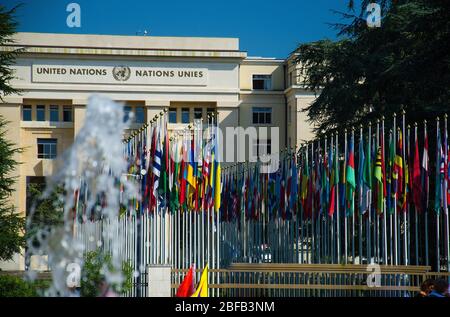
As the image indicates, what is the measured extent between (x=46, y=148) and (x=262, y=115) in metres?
15.4

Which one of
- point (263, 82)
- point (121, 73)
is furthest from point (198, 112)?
point (121, 73)

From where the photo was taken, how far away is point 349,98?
33781mm

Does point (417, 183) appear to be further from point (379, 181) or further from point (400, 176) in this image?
point (379, 181)

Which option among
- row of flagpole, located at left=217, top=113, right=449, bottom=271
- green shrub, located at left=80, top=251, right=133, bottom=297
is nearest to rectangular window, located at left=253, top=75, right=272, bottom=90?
row of flagpole, located at left=217, top=113, right=449, bottom=271

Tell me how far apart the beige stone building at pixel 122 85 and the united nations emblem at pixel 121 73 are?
7cm

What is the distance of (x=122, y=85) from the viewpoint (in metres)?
61.1

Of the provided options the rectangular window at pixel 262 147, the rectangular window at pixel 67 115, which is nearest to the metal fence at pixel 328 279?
the rectangular window at pixel 262 147

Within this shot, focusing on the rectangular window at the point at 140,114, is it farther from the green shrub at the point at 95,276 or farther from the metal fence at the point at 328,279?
the green shrub at the point at 95,276

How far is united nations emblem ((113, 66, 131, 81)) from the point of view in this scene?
61031 millimetres

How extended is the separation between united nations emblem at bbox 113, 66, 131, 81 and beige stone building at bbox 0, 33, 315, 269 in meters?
0.07

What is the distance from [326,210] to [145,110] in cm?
3997

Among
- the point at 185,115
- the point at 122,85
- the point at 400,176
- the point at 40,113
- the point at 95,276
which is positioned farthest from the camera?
the point at 185,115

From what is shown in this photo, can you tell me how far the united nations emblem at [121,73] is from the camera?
200 feet
